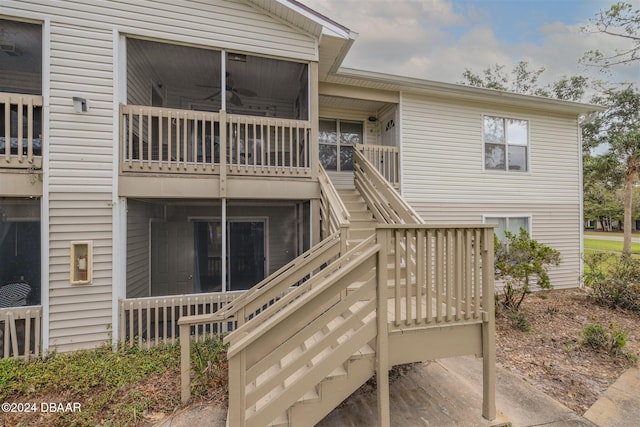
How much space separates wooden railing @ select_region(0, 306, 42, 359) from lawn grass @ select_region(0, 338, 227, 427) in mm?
195

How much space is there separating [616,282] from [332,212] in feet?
23.8

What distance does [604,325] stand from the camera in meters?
5.71

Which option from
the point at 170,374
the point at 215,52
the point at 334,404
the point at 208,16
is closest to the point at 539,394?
the point at 334,404

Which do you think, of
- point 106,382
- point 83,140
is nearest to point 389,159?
point 83,140

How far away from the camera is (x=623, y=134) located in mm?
11000

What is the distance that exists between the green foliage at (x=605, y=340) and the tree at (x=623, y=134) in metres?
8.27

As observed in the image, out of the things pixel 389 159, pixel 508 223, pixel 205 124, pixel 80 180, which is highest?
pixel 205 124

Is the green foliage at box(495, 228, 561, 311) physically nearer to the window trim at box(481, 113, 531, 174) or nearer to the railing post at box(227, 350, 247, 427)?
the window trim at box(481, 113, 531, 174)

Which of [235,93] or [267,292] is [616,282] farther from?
[235,93]

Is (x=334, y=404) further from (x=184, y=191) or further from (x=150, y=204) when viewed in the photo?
(x=150, y=204)

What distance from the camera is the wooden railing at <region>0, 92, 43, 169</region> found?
411 centimetres

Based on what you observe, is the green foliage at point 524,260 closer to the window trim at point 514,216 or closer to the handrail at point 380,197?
the window trim at point 514,216

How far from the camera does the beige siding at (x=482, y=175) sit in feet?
24.0

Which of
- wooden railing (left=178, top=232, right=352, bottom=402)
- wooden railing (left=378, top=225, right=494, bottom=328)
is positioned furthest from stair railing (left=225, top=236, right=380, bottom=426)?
wooden railing (left=178, top=232, right=352, bottom=402)
